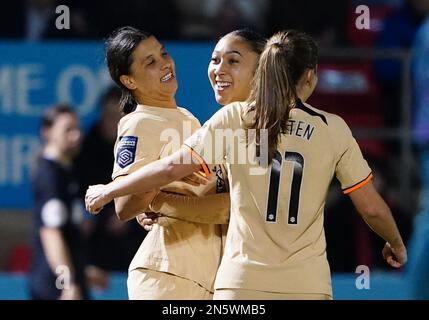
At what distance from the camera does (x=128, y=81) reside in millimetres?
4500

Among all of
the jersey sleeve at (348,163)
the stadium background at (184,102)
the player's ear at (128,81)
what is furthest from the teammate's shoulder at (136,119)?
the stadium background at (184,102)

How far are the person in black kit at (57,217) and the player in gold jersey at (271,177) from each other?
8.35ft

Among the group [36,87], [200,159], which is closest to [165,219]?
[200,159]

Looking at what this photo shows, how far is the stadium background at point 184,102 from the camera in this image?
24.1 ft

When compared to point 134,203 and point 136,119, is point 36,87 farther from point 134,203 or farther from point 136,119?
point 134,203

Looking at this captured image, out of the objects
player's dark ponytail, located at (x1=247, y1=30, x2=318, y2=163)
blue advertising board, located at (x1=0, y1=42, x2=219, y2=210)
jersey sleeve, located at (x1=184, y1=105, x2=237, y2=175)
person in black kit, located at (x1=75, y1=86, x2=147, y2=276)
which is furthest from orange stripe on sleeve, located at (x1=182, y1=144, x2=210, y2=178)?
blue advertising board, located at (x1=0, y1=42, x2=219, y2=210)

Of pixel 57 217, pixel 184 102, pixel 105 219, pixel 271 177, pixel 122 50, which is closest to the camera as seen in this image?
pixel 271 177

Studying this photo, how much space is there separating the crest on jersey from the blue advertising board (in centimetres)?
314

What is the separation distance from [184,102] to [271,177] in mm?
3318

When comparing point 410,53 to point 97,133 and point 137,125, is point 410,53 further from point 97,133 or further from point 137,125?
point 137,125

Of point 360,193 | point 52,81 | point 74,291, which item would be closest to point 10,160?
point 52,81

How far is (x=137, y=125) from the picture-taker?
4262mm

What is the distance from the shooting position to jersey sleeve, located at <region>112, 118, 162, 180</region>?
4215 millimetres

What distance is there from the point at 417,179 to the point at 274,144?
12.7 ft
